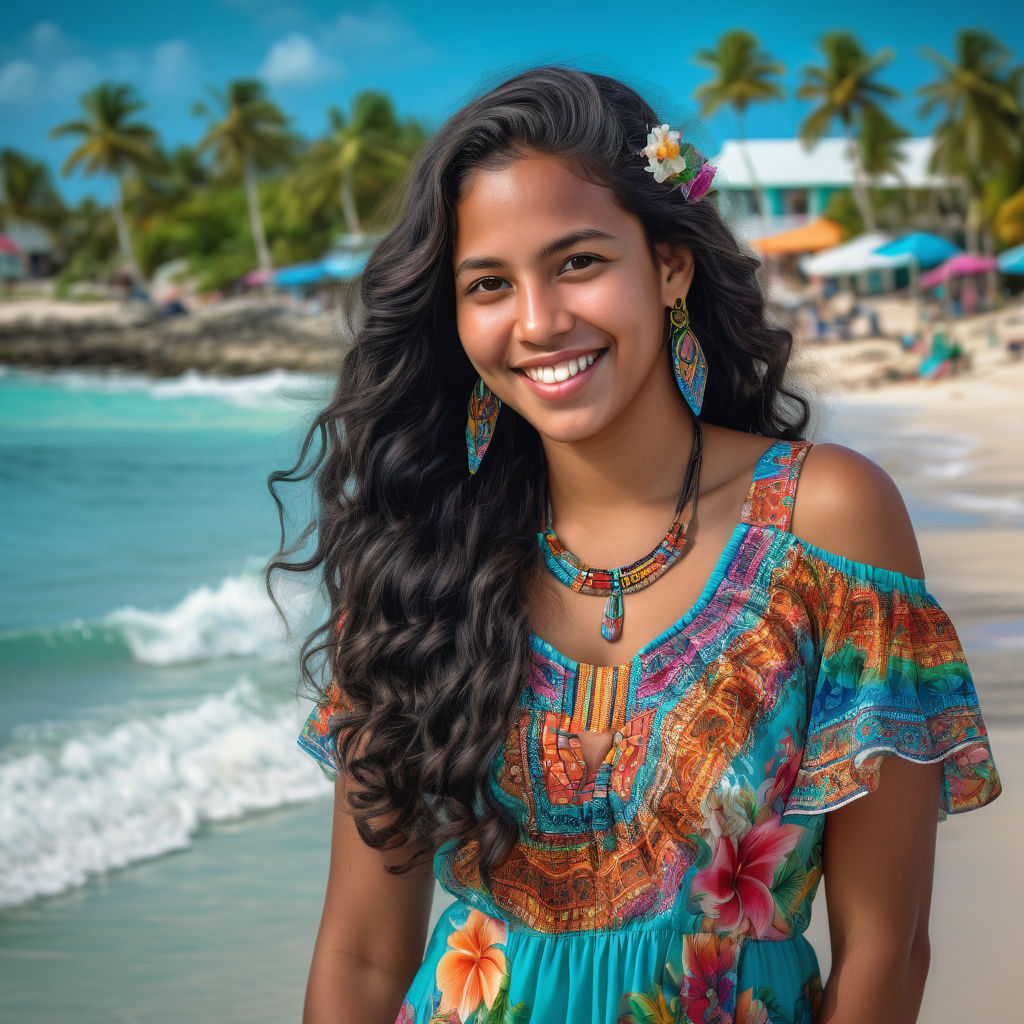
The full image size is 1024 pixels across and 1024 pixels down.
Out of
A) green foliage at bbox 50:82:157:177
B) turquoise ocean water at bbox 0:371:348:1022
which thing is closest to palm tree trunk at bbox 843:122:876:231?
turquoise ocean water at bbox 0:371:348:1022

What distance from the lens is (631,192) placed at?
1.72 meters

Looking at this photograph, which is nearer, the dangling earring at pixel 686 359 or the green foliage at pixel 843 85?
the dangling earring at pixel 686 359

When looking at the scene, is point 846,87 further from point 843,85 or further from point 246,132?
point 246,132

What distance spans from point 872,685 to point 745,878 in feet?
0.95

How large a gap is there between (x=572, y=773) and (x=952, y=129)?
3884 cm

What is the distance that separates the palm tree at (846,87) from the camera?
3972cm

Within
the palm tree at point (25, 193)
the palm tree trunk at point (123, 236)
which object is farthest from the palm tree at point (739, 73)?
the palm tree at point (25, 193)

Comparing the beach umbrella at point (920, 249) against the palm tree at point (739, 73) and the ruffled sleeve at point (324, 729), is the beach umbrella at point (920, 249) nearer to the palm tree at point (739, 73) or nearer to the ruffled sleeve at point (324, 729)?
the palm tree at point (739, 73)

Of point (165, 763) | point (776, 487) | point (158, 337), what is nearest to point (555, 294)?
point (776, 487)

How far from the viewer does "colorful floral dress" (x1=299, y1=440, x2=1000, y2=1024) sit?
5.13 feet

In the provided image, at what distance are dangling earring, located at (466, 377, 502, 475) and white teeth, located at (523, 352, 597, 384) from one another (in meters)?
0.29

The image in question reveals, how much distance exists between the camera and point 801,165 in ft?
155

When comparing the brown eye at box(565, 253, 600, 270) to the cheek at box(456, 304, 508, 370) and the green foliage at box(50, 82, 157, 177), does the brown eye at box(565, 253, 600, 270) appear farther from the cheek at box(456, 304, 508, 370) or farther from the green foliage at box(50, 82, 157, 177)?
the green foliage at box(50, 82, 157, 177)

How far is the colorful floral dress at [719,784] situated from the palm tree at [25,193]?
71518mm
